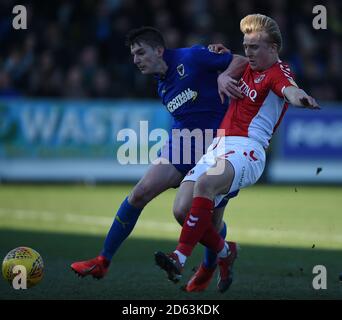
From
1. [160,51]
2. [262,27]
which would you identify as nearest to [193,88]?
[160,51]

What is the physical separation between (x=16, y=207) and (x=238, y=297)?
665cm

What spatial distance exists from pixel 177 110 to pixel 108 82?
10096 mm

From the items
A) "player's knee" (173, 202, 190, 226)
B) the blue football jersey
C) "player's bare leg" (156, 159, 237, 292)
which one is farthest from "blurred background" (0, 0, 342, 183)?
"player's bare leg" (156, 159, 237, 292)

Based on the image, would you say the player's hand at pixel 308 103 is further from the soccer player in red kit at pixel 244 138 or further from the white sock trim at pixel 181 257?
the white sock trim at pixel 181 257

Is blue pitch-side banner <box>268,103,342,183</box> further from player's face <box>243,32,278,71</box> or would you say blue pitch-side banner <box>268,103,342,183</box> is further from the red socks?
the red socks

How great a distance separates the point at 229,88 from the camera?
6750 millimetres

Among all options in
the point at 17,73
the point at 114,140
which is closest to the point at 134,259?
the point at 114,140

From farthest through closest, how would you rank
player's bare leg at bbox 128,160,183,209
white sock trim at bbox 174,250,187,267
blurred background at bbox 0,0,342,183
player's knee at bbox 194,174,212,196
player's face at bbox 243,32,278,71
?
1. blurred background at bbox 0,0,342,183
2. player's bare leg at bbox 128,160,183,209
3. player's face at bbox 243,32,278,71
4. player's knee at bbox 194,174,212,196
5. white sock trim at bbox 174,250,187,267

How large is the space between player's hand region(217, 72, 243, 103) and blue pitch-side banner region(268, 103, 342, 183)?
9520 millimetres

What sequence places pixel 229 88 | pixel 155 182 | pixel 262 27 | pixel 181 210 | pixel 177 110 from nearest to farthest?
pixel 262 27 → pixel 229 88 → pixel 181 210 → pixel 155 182 → pixel 177 110

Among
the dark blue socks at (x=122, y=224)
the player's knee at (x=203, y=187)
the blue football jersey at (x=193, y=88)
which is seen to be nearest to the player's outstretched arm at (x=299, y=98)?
the player's knee at (x=203, y=187)

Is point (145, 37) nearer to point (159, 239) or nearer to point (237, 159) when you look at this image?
point (237, 159)

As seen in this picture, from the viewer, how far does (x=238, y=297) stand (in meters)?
6.55

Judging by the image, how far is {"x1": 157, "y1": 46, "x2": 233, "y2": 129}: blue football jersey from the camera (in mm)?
7250
